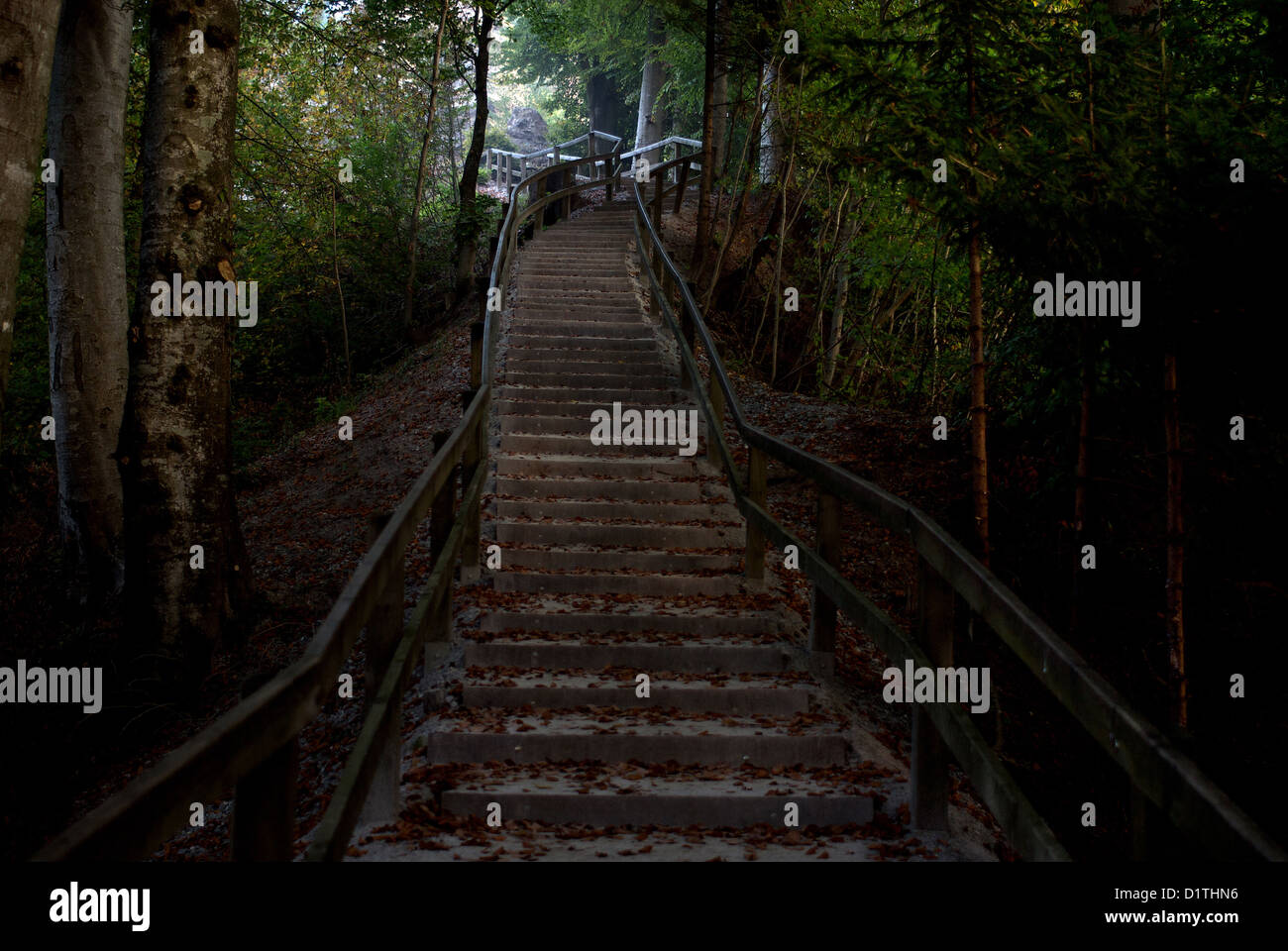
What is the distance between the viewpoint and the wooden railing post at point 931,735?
3.61 metres

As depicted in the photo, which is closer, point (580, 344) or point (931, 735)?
point (931, 735)

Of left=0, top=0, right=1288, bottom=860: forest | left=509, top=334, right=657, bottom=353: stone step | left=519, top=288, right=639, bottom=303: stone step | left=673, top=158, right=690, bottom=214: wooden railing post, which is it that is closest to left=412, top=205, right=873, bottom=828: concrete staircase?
left=0, top=0, right=1288, bottom=860: forest

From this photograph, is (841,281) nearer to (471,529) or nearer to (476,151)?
(476,151)

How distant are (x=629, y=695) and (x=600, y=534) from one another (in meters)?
2.36

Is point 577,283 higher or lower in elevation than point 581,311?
higher

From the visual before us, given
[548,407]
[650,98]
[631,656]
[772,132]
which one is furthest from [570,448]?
[650,98]

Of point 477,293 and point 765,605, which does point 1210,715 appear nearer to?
point 765,605

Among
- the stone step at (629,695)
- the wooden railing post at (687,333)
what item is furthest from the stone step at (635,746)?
the wooden railing post at (687,333)

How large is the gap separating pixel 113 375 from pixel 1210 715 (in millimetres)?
9259

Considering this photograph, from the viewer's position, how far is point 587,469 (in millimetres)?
8531

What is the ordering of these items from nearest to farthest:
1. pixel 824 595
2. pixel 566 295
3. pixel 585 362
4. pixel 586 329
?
1. pixel 824 595
2. pixel 585 362
3. pixel 586 329
4. pixel 566 295

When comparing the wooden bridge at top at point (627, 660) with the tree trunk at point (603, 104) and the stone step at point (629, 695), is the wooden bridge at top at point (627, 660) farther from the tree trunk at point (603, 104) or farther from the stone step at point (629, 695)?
the tree trunk at point (603, 104)
